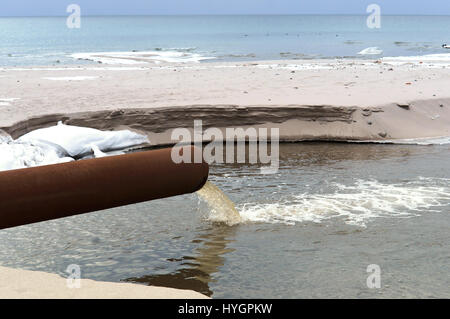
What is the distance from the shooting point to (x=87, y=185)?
4.77m

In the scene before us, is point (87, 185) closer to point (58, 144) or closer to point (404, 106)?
→ point (58, 144)

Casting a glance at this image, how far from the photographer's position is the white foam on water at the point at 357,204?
21.6 ft

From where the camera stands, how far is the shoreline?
3.84m

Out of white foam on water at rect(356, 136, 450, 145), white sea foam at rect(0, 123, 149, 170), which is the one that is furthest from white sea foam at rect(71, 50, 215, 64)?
white foam on water at rect(356, 136, 450, 145)

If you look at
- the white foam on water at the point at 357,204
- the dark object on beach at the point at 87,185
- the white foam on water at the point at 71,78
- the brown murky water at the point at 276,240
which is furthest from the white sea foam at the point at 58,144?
the white foam on water at the point at 71,78

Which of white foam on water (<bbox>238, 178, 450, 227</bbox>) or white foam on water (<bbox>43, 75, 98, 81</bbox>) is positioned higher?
white foam on water (<bbox>43, 75, 98, 81</bbox>)

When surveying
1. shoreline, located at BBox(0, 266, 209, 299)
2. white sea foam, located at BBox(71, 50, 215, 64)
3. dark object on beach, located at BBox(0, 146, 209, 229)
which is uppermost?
white sea foam, located at BBox(71, 50, 215, 64)

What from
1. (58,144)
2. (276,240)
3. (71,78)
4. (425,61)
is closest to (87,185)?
(276,240)

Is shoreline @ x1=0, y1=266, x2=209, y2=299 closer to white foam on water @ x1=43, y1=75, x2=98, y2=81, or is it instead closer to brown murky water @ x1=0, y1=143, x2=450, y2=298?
brown murky water @ x1=0, y1=143, x2=450, y2=298

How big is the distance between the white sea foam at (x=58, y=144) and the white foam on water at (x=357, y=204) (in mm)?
3076

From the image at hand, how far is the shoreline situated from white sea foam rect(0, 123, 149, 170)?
399cm

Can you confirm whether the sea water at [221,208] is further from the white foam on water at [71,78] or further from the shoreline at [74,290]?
the white foam on water at [71,78]

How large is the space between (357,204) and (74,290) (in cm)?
389
